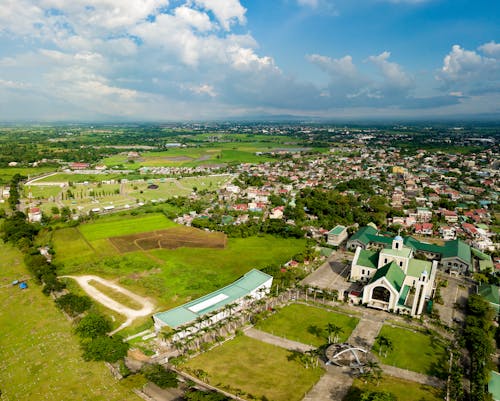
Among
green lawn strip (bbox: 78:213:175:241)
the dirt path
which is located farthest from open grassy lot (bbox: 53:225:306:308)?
green lawn strip (bbox: 78:213:175:241)

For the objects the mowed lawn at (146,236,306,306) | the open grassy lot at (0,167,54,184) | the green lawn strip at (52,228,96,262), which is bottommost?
the mowed lawn at (146,236,306,306)

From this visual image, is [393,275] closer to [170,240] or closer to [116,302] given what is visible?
[116,302]

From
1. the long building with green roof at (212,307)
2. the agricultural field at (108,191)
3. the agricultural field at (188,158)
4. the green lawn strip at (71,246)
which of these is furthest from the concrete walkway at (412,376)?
the agricultural field at (188,158)

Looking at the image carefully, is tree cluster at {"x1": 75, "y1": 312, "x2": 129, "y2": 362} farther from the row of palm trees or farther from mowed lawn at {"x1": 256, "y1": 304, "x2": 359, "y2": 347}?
mowed lawn at {"x1": 256, "y1": 304, "x2": 359, "y2": 347}

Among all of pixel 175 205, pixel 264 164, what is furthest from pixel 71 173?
pixel 264 164

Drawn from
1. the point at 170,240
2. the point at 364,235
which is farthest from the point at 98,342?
the point at 364,235

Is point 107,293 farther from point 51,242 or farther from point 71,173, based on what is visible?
point 71,173
